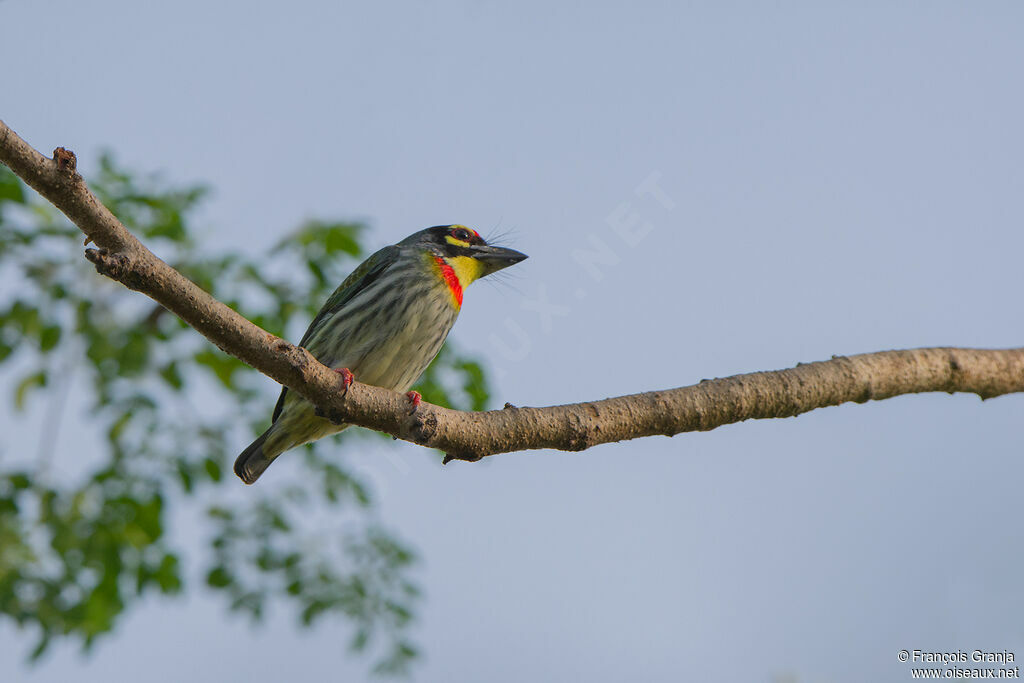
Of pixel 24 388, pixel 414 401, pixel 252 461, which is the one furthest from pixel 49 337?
pixel 414 401

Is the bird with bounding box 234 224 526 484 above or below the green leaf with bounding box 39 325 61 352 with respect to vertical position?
below

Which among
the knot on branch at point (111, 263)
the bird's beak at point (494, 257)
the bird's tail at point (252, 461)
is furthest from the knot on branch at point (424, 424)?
the bird's beak at point (494, 257)

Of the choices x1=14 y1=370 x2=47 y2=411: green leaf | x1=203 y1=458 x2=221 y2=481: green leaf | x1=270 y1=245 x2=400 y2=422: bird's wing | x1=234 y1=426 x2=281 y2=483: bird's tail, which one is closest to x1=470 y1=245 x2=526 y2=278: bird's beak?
x1=270 y1=245 x2=400 y2=422: bird's wing

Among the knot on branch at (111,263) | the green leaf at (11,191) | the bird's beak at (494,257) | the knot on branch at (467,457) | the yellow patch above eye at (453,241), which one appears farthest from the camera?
Result: the yellow patch above eye at (453,241)

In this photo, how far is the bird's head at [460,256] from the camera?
16.5ft

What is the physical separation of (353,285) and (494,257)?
31.2 inches

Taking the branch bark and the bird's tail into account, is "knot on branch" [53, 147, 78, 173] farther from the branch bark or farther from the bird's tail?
the bird's tail

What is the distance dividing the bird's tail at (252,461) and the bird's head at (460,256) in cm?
126

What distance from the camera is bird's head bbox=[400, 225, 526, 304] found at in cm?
503

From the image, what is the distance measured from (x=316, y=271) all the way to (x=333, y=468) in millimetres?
1461

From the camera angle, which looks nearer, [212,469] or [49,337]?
[49,337]

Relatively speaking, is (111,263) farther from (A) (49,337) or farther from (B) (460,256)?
(A) (49,337)

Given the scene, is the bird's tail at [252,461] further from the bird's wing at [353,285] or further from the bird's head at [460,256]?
the bird's head at [460,256]

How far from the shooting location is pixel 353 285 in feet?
16.6
